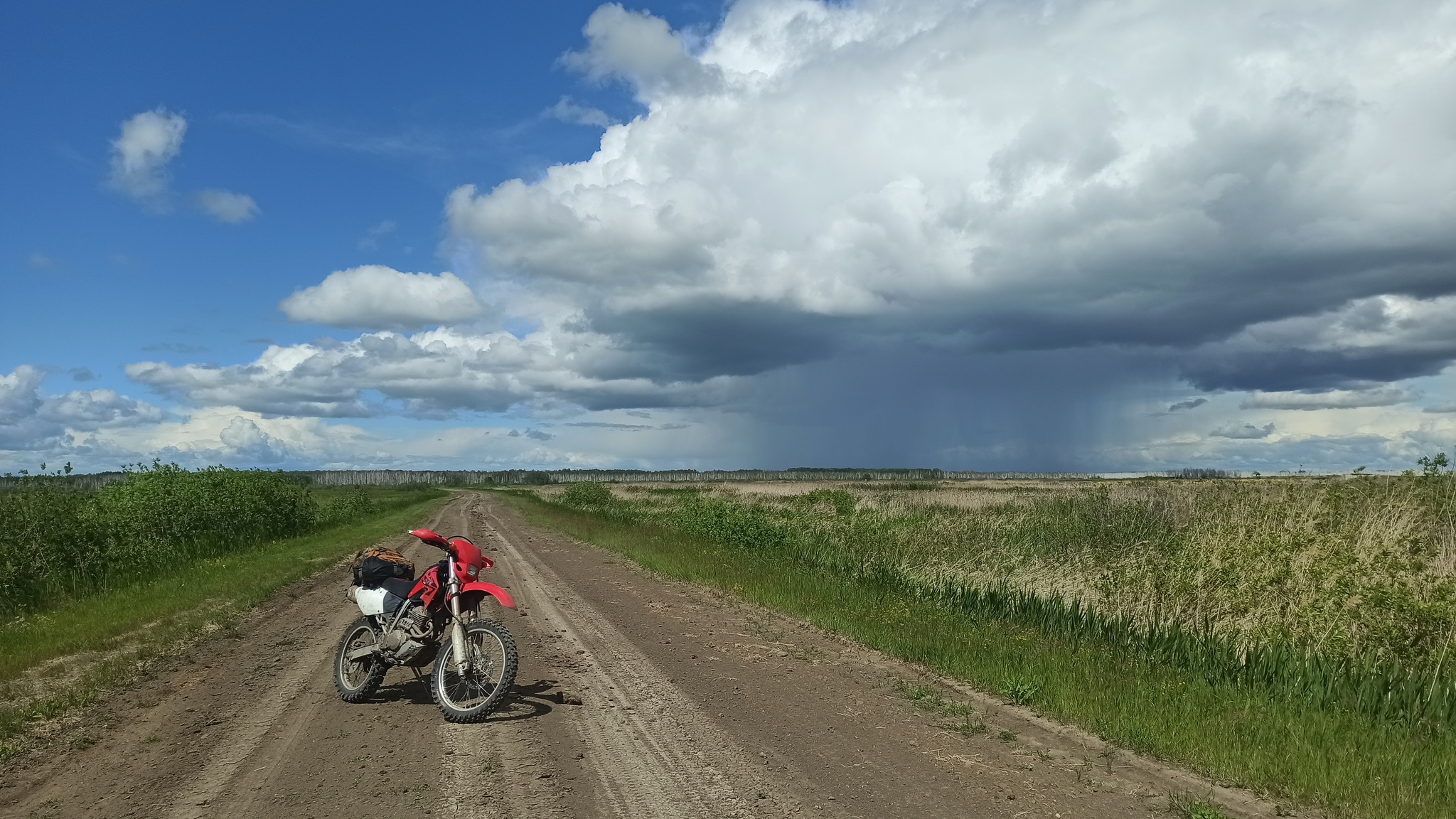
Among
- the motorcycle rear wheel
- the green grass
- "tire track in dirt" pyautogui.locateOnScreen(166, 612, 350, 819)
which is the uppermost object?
the motorcycle rear wheel

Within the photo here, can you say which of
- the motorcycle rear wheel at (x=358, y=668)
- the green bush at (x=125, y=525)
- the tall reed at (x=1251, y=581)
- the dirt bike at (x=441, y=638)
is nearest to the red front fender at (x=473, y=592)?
the dirt bike at (x=441, y=638)

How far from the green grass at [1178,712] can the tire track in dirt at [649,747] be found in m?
3.54

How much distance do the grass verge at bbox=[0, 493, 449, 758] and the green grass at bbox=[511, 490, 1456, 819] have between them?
391 inches

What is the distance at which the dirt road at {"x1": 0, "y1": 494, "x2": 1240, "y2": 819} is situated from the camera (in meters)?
6.42

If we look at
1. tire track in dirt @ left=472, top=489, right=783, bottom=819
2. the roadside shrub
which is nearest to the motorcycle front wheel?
tire track in dirt @ left=472, top=489, right=783, bottom=819

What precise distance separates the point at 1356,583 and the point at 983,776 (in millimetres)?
8488

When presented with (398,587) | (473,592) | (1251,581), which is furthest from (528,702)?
(1251,581)

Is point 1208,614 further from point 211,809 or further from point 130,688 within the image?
point 130,688

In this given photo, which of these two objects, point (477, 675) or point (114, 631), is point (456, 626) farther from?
point (114, 631)

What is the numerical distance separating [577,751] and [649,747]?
632 millimetres

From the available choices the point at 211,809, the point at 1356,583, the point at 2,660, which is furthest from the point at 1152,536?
the point at 2,660

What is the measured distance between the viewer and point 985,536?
25.6 meters

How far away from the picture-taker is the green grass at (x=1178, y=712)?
6746mm

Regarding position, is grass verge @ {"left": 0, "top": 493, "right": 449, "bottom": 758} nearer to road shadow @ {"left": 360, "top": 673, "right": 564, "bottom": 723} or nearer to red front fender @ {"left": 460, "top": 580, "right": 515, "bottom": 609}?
road shadow @ {"left": 360, "top": 673, "right": 564, "bottom": 723}
